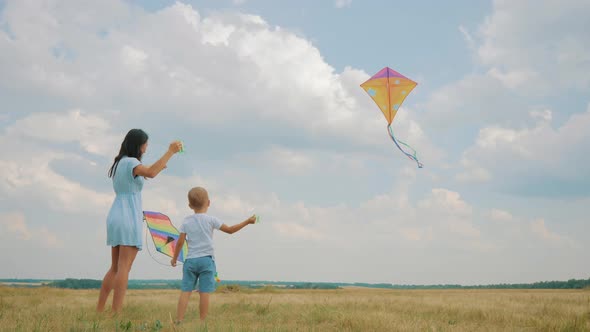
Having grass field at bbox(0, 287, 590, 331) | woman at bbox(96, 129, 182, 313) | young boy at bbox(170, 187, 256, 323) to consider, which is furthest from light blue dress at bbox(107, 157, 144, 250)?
grass field at bbox(0, 287, 590, 331)

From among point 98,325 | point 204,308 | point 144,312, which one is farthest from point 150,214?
point 98,325

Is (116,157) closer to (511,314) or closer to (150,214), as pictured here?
(150,214)

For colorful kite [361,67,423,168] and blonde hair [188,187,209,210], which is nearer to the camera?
blonde hair [188,187,209,210]

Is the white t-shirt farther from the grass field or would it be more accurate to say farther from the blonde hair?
the grass field

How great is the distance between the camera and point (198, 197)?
274 inches

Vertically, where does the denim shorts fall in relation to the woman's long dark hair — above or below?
below

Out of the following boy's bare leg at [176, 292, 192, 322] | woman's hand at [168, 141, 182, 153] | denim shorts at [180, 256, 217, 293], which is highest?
woman's hand at [168, 141, 182, 153]

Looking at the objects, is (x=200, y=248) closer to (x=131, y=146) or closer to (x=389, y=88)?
(x=131, y=146)

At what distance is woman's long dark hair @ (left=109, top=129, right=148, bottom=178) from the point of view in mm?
6879

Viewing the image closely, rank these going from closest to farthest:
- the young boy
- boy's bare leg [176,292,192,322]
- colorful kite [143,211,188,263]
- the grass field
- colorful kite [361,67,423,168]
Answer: the grass field, boy's bare leg [176,292,192,322], the young boy, colorful kite [143,211,188,263], colorful kite [361,67,423,168]

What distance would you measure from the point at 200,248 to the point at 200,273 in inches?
13.4

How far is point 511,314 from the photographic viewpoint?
745cm

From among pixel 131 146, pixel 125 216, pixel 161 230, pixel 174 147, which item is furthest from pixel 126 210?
pixel 161 230

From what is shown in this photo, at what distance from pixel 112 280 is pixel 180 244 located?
3.39ft
